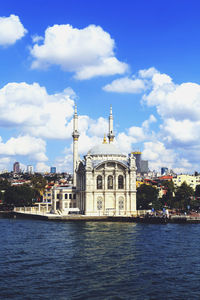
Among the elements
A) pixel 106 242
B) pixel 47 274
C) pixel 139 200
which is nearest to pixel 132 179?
pixel 139 200

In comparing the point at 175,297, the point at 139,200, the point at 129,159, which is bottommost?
the point at 175,297

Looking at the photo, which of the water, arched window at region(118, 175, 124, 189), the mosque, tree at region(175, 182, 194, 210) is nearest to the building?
tree at region(175, 182, 194, 210)

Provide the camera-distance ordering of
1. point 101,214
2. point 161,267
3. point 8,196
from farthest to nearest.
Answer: point 8,196
point 101,214
point 161,267

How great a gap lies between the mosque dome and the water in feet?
114

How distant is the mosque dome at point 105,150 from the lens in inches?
3657

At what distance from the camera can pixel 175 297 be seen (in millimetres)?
27906

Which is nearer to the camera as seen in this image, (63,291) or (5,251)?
(63,291)

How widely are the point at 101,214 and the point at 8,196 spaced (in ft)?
128

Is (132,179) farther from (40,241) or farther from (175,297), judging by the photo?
(175,297)

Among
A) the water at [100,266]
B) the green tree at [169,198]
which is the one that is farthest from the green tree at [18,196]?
the water at [100,266]

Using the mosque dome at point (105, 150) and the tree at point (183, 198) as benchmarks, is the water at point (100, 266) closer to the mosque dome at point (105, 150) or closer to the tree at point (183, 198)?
the mosque dome at point (105, 150)

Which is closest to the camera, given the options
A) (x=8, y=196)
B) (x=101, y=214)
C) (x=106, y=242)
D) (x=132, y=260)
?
(x=132, y=260)

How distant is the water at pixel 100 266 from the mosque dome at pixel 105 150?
3480 cm

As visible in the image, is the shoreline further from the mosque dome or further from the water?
the water
